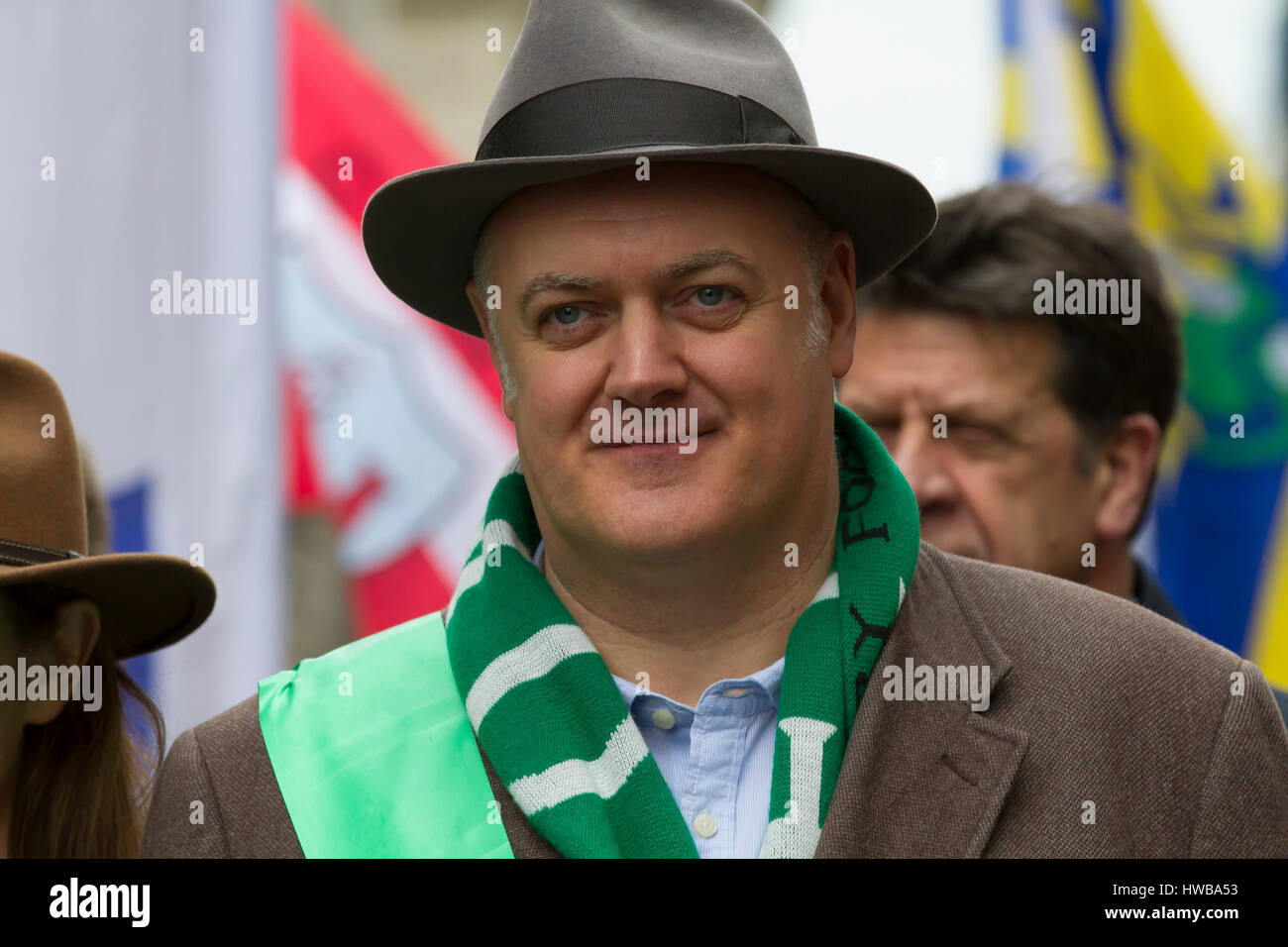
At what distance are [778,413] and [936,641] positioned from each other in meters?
0.45

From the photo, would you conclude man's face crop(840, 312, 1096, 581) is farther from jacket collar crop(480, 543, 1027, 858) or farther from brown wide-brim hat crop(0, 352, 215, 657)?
brown wide-brim hat crop(0, 352, 215, 657)

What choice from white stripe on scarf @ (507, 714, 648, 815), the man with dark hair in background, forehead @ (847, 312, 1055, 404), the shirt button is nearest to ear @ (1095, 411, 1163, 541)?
the man with dark hair in background

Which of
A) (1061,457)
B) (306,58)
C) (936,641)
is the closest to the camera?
(936,641)

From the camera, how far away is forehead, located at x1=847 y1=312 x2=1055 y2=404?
12.4 feet

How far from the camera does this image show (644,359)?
8.04 ft

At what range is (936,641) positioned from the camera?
2652 mm

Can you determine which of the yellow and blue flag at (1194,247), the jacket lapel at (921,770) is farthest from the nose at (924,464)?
the yellow and blue flag at (1194,247)

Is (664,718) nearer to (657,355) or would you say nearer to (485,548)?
(485,548)

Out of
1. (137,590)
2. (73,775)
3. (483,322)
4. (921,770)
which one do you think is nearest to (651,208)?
(483,322)

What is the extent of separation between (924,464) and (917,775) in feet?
4.34

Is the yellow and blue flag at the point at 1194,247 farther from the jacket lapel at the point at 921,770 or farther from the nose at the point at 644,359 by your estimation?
the nose at the point at 644,359

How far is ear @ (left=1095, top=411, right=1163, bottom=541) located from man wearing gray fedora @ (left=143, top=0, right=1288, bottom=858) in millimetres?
1066

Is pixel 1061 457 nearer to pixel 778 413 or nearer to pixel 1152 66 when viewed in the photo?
pixel 778 413

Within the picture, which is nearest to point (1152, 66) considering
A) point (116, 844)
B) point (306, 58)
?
point (306, 58)
